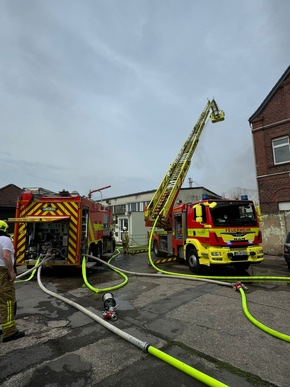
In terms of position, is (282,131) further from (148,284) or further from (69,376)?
(69,376)

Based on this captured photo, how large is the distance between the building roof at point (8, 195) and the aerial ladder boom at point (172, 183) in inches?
832

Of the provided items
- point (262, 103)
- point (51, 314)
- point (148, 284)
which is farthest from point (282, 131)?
point (51, 314)

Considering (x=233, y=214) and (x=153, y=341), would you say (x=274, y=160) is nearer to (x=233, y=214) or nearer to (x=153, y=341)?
(x=233, y=214)

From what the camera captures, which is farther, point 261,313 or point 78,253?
point 78,253

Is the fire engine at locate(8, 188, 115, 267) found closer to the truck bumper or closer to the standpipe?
the truck bumper

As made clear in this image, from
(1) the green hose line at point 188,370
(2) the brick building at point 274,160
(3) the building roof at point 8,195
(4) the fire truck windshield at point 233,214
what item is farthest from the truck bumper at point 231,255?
(3) the building roof at point 8,195

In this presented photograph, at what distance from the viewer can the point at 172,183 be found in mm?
13297

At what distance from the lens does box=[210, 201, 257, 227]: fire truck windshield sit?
316 inches

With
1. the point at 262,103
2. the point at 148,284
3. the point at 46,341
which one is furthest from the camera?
the point at 262,103

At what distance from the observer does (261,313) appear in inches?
182

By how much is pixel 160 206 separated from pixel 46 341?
30.6ft

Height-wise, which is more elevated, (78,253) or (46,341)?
(78,253)

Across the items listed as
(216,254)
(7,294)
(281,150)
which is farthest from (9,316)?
(281,150)

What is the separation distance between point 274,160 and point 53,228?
12.9 meters
